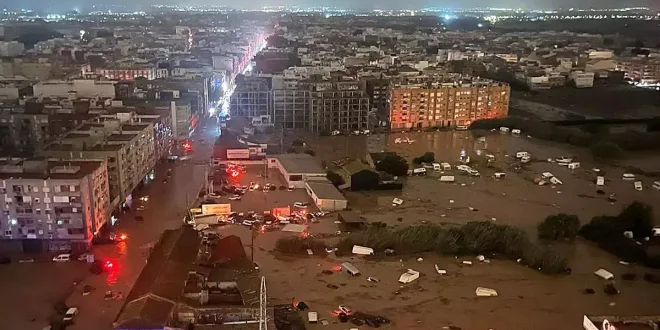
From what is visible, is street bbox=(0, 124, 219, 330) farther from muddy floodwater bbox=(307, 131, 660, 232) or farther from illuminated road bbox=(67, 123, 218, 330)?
muddy floodwater bbox=(307, 131, 660, 232)

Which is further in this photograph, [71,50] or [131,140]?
[71,50]

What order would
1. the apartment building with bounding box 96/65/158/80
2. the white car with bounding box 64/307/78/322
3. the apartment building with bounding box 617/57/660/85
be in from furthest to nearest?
the apartment building with bounding box 617/57/660/85
the apartment building with bounding box 96/65/158/80
the white car with bounding box 64/307/78/322

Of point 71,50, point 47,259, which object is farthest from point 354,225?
point 71,50

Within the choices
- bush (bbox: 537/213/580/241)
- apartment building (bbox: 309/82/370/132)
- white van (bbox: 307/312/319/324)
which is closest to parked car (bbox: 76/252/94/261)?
white van (bbox: 307/312/319/324)

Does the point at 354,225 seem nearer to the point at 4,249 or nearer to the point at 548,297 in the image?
the point at 548,297

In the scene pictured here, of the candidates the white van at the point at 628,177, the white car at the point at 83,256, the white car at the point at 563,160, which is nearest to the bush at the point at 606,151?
the white car at the point at 563,160

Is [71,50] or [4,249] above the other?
[71,50]
